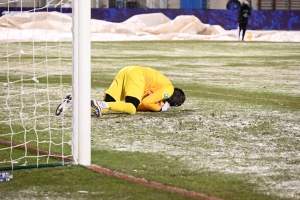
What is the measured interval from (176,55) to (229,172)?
1736 centimetres

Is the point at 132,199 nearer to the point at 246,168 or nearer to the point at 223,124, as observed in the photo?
the point at 246,168

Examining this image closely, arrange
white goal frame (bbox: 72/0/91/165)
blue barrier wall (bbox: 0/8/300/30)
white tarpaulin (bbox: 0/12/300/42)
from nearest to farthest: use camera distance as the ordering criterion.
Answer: white goal frame (bbox: 72/0/91/165) → white tarpaulin (bbox: 0/12/300/42) → blue barrier wall (bbox: 0/8/300/30)

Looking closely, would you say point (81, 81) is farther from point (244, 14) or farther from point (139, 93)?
point (244, 14)

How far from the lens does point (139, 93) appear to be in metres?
9.18

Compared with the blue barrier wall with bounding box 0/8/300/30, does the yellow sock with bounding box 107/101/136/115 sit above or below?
below

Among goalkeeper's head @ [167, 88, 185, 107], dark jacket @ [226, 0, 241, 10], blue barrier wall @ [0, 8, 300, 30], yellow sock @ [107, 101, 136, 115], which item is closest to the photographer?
yellow sock @ [107, 101, 136, 115]

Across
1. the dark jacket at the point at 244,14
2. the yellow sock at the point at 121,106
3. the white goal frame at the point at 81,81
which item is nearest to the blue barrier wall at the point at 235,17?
the dark jacket at the point at 244,14

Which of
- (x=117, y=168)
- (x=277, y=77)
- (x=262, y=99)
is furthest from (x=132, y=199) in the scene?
(x=277, y=77)

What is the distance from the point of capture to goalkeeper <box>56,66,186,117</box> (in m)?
9.15

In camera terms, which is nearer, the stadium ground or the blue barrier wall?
the stadium ground

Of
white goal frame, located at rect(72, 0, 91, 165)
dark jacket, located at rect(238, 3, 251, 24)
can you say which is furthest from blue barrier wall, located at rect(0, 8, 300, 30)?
white goal frame, located at rect(72, 0, 91, 165)

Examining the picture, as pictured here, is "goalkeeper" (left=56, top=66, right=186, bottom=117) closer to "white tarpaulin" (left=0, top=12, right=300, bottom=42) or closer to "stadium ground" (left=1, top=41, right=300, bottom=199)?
"stadium ground" (left=1, top=41, right=300, bottom=199)

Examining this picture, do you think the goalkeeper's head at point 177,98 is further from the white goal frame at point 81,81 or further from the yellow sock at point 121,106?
the white goal frame at point 81,81

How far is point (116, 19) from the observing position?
37.7 meters
